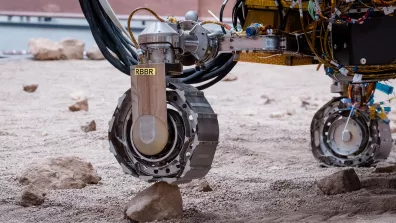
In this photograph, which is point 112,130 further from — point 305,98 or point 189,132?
point 305,98

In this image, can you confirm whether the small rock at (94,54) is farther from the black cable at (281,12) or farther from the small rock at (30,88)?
the black cable at (281,12)

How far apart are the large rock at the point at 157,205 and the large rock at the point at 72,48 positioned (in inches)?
267

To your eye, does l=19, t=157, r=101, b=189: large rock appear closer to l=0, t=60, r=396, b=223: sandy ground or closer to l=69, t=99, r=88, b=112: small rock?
l=0, t=60, r=396, b=223: sandy ground

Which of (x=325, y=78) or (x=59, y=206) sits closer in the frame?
(x=59, y=206)

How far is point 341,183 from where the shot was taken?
314 cm

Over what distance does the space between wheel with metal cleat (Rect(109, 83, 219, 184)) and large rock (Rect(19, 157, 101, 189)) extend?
2.04 ft

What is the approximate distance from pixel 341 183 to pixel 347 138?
0.78m

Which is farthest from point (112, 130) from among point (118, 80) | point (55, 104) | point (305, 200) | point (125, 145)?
point (118, 80)

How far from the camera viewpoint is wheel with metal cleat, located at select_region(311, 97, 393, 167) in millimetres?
3834

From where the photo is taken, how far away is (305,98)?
7.60 meters

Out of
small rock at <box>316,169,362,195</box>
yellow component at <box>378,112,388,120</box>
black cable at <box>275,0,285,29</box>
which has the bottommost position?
small rock at <box>316,169,362,195</box>

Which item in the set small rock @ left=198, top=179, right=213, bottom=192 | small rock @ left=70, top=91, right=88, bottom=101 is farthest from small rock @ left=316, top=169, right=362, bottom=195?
small rock @ left=70, top=91, right=88, bottom=101

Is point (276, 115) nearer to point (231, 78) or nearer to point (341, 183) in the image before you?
point (231, 78)

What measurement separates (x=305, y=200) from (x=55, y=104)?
13.0 feet
